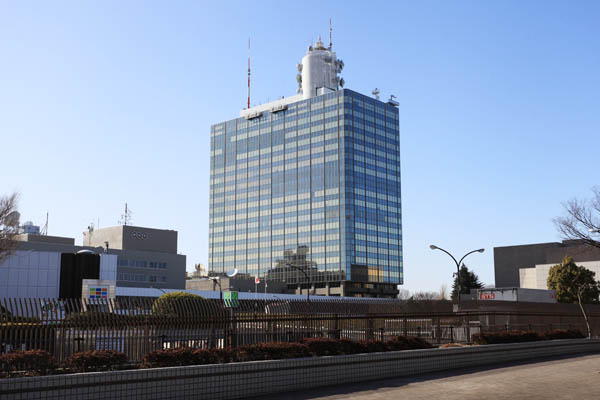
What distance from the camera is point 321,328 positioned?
2052 centimetres

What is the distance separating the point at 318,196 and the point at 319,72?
111 feet

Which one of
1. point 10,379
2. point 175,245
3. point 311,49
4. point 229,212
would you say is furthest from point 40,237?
point 10,379

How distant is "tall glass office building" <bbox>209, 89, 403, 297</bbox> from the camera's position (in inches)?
5817

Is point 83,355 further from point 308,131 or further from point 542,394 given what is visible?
point 308,131

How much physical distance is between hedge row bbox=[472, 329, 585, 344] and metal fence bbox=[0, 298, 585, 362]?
10.5 ft

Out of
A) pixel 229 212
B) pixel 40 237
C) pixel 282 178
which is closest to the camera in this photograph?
pixel 40 237

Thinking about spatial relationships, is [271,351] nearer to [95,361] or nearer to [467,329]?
[95,361]

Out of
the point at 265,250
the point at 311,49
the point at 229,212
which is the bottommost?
the point at 265,250

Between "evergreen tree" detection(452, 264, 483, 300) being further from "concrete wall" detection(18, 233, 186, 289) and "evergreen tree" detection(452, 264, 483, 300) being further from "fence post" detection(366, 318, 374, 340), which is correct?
"fence post" detection(366, 318, 374, 340)

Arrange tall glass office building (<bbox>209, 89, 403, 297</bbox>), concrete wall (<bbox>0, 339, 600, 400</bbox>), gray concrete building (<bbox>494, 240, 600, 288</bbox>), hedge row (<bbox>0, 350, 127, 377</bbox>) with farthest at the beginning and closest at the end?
tall glass office building (<bbox>209, 89, 403, 297</bbox>) < gray concrete building (<bbox>494, 240, 600, 288</bbox>) < hedge row (<bbox>0, 350, 127, 377</bbox>) < concrete wall (<bbox>0, 339, 600, 400</bbox>)

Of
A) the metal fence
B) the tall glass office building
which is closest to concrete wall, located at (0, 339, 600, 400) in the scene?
the metal fence

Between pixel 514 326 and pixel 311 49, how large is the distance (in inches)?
5716

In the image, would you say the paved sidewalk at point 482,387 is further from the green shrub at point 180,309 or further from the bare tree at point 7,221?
the bare tree at point 7,221

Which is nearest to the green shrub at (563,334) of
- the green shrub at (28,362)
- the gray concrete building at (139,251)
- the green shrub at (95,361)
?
the green shrub at (95,361)
